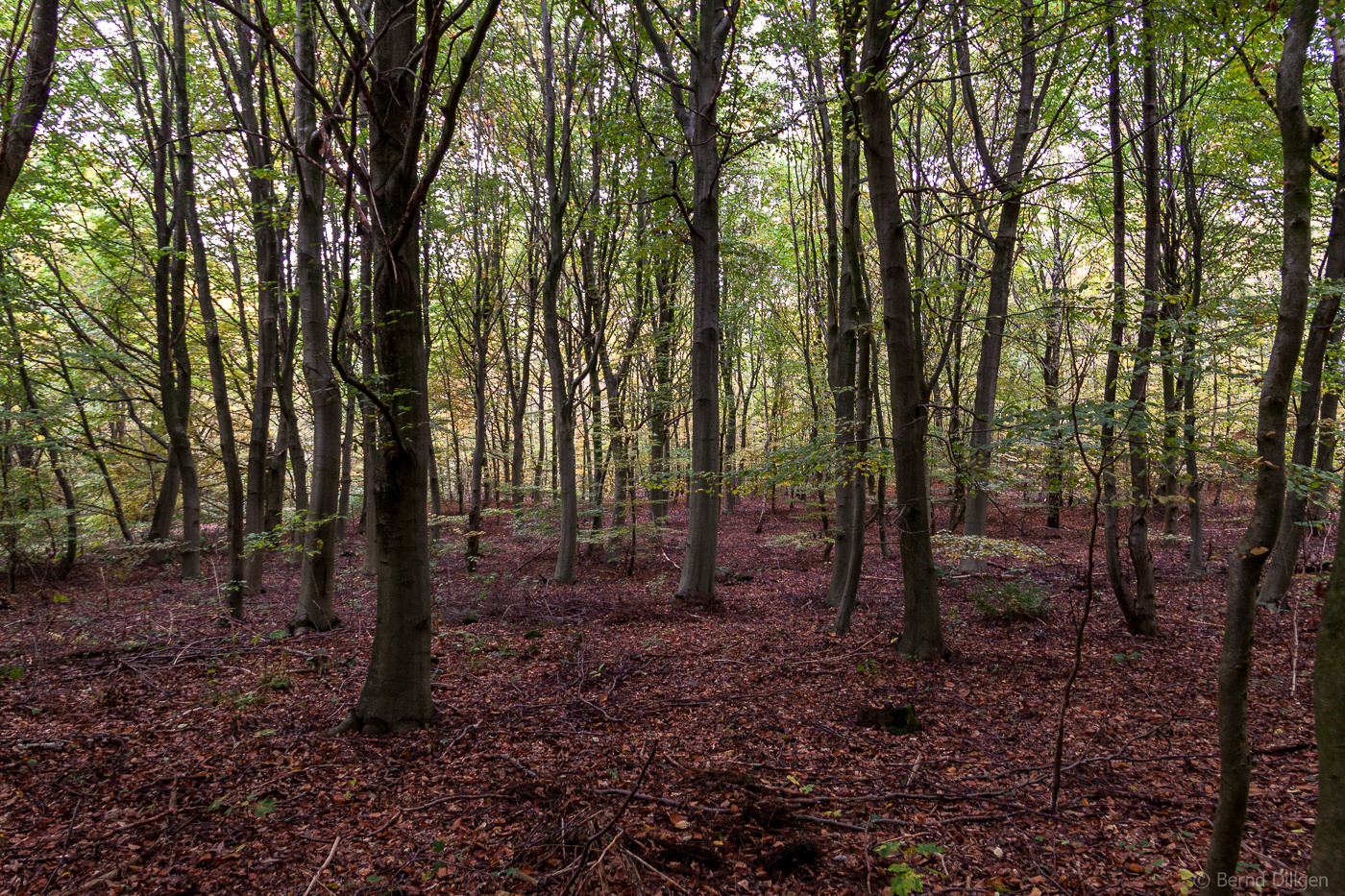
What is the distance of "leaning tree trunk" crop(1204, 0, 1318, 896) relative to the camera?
6.53ft

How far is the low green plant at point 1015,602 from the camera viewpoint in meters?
7.00

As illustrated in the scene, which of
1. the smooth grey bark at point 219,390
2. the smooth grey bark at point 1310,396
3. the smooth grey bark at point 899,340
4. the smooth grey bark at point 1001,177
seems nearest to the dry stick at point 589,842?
the smooth grey bark at point 899,340

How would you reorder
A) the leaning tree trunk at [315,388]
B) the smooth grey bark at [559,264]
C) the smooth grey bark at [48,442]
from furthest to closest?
the smooth grey bark at [559,264] < the smooth grey bark at [48,442] < the leaning tree trunk at [315,388]

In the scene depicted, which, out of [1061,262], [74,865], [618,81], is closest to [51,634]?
[74,865]

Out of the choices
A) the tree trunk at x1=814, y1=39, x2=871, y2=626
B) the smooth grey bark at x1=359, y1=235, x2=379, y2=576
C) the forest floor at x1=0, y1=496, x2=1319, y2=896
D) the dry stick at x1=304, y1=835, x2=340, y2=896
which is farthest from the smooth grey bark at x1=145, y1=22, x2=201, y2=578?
the dry stick at x1=304, y1=835, x2=340, y2=896

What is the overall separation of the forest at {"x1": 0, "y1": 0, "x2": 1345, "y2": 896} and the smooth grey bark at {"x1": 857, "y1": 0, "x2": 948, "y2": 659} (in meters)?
0.05

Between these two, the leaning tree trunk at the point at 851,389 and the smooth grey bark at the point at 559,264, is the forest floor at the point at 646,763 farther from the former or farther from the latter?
the smooth grey bark at the point at 559,264

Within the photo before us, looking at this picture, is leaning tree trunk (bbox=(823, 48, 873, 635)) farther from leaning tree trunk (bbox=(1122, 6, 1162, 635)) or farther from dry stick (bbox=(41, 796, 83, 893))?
dry stick (bbox=(41, 796, 83, 893))

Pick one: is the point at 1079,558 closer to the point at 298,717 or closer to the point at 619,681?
the point at 619,681

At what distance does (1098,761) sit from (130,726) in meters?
6.69

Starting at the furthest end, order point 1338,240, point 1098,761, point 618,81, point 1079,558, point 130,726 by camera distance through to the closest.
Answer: point 1079,558
point 618,81
point 1338,240
point 130,726
point 1098,761

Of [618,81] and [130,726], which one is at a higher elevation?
[618,81]

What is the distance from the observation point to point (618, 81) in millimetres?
10953

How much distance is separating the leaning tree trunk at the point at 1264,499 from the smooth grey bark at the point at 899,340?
123 inches
